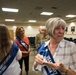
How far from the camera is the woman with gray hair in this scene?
113cm

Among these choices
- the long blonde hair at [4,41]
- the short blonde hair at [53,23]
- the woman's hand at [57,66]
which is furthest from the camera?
the long blonde hair at [4,41]

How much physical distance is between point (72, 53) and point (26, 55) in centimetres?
263

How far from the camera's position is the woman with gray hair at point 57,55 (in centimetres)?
113

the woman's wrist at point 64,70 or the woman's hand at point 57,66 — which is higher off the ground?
the woman's hand at point 57,66

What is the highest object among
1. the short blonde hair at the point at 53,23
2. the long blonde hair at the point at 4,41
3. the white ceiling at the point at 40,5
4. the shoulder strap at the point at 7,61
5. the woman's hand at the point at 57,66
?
the white ceiling at the point at 40,5

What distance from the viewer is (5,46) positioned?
1.69 m

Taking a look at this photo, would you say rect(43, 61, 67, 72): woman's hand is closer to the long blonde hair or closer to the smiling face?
the smiling face

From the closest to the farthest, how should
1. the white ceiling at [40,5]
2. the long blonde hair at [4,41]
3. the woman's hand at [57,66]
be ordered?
the woman's hand at [57,66] < the long blonde hair at [4,41] < the white ceiling at [40,5]

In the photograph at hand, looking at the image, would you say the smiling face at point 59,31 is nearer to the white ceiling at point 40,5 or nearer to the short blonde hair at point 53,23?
the short blonde hair at point 53,23

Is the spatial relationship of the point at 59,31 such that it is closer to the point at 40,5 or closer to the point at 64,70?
the point at 64,70

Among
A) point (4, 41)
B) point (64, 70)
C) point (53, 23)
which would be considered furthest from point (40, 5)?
point (64, 70)

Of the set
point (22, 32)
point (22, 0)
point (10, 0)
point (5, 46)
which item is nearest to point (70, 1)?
point (22, 0)

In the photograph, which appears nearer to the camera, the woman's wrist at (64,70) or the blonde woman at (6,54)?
the woman's wrist at (64,70)

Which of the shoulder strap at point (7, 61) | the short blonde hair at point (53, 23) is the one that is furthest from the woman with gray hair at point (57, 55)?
the shoulder strap at point (7, 61)
